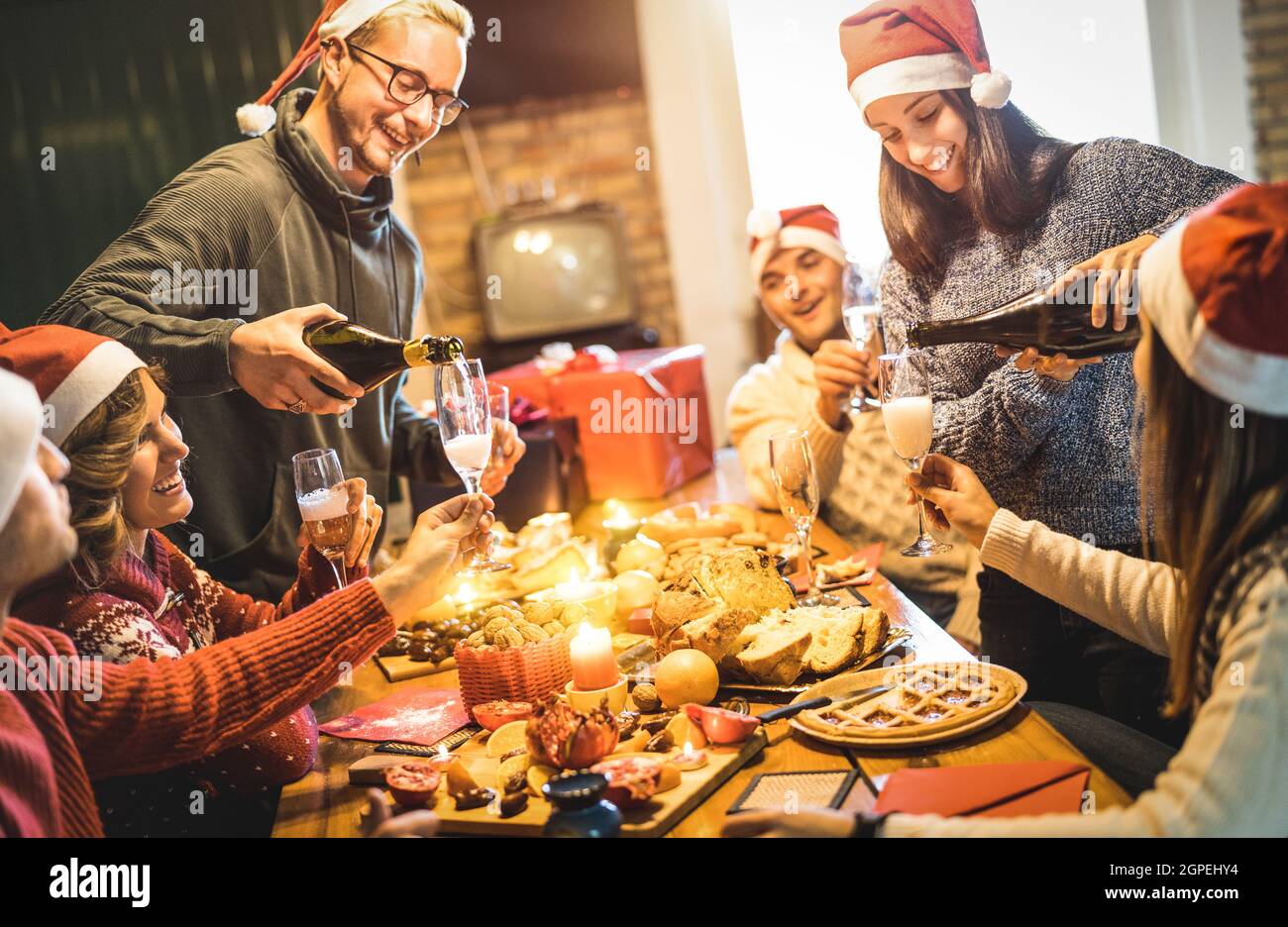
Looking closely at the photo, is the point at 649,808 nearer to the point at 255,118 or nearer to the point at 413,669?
the point at 413,669

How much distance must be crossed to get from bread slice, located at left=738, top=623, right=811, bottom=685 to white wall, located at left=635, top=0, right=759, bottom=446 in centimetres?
417

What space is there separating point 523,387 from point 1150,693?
6.09 ft

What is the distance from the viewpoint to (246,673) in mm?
1304

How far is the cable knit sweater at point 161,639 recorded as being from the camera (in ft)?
4.13

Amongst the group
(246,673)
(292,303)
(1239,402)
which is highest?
(292,303)

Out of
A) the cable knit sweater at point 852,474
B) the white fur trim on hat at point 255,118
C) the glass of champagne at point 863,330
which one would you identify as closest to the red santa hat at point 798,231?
the cable knit sweater at point 852,474

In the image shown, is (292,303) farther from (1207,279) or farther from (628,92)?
(628,92)

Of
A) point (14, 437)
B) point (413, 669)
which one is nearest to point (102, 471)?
point (14, 437)

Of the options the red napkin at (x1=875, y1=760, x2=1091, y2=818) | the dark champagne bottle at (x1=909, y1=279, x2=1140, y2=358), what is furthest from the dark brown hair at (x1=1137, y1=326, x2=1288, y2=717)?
the dark champagne bottle at (x1=909, y1=279, x2=1140, y2=358)

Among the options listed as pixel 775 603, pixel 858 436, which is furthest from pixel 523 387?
pixel 775 603

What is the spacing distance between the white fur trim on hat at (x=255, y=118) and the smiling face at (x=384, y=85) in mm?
109

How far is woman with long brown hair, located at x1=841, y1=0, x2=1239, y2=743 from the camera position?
182 cm

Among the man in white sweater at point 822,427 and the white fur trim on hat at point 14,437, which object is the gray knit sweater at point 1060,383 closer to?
the man in white sweater at point 822,427

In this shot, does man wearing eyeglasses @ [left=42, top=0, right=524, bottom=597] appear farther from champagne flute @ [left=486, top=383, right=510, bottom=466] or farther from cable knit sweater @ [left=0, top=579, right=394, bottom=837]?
cable knit sweater @ [left=0, top=579, right=394, bottom=837]
